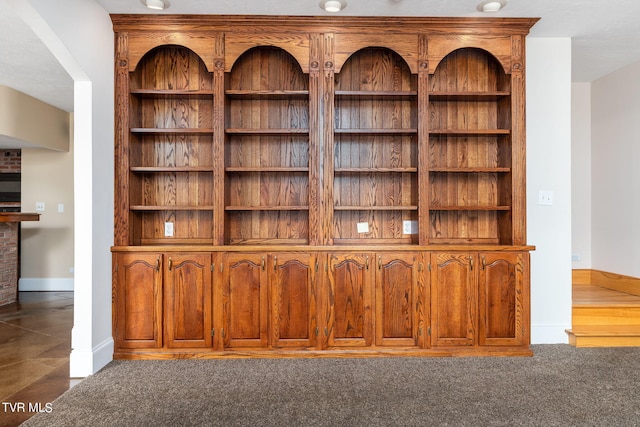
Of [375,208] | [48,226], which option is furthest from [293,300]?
[48,226]

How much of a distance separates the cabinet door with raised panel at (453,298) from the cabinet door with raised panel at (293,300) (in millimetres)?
987

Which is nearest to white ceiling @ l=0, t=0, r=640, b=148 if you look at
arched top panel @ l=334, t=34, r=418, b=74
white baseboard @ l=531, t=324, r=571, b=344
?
arched top panel @ l=334, t=34, r=418, b=74

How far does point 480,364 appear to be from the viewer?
9.46ft

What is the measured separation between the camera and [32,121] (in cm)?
493

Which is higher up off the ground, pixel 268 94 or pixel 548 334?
pixel 268 94

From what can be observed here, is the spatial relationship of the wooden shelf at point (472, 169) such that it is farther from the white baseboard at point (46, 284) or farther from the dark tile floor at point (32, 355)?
the white baseboard at point (46, 284)

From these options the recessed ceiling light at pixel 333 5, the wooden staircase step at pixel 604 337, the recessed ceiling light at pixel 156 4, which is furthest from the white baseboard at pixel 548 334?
the recessed ceiling light at pixel 156 4

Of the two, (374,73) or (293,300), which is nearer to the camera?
(293,300)

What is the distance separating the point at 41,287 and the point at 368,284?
5339 millimetres

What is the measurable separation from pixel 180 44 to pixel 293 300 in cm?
228

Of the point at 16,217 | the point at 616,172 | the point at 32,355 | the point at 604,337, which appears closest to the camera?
the point at 32,355

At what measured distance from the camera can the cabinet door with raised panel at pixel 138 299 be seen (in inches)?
118

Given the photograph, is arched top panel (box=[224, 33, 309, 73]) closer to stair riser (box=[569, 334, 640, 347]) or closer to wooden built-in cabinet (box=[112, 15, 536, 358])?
wooden built-in cabinet (box=[112, 15, 536, 358])

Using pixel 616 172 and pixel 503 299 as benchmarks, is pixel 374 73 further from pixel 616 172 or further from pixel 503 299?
pixel 616 172
